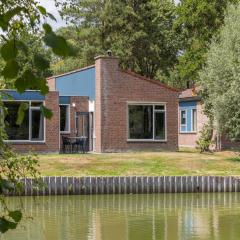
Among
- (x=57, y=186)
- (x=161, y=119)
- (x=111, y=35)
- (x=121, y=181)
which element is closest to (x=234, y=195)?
(x=121, y=181)

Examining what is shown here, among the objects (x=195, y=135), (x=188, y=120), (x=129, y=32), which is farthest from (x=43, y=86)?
(x=129, y=32)

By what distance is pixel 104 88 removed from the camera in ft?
107

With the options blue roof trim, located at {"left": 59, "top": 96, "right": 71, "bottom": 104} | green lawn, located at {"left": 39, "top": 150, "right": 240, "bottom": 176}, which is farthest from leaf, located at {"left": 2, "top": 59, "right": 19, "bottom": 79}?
blue roof trim, located at {"left": 59, "top": 96, "right": 71, "bottom": 104}

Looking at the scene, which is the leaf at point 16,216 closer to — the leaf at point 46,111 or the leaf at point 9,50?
the leaf at point 46,111

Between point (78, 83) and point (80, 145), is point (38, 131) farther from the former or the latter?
point (78, 83)

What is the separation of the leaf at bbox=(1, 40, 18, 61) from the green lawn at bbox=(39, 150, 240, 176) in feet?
74.3

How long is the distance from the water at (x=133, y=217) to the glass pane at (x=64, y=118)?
38.4 ft

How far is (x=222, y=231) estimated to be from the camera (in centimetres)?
1562

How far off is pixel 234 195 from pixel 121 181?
402 centimetres

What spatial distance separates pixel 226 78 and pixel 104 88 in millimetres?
6109

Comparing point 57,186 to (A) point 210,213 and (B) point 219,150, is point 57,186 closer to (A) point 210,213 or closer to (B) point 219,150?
(A) point 210,213

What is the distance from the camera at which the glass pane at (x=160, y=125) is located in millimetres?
33375

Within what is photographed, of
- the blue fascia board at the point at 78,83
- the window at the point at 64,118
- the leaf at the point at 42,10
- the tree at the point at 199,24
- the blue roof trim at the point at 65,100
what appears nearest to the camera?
the leaf at the point at 42,10

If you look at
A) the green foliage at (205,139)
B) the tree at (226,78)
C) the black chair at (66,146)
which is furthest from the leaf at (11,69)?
the green foliage at (205,139)
